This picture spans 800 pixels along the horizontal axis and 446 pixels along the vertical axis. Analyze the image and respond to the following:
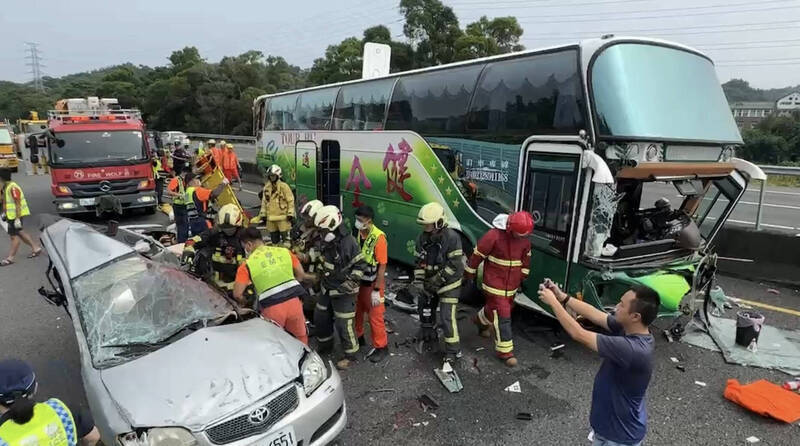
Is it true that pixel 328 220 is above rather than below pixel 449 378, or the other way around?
above

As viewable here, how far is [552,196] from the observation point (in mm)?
5207

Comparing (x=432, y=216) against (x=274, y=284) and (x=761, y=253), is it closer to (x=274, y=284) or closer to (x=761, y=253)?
(x=274, y=284)

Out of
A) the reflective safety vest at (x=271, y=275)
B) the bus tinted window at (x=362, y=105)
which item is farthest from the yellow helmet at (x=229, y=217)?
the bus tinted window at (x=362, y=105)

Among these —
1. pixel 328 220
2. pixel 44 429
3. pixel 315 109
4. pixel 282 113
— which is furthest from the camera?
pixel 282 113

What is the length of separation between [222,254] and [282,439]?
8.66ft

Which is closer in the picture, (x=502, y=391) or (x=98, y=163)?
(x=502, y=391)

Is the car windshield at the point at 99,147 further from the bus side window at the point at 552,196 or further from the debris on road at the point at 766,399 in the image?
the debris on road at the point at 766,399

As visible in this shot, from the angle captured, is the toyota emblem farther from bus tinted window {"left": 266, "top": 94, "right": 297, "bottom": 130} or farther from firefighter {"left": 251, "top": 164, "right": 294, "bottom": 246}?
bus tinted window {"left": 266, "top": 94, "right": 297, "bottom": 130}

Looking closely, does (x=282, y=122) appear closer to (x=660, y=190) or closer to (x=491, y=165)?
(x=491, y=165)

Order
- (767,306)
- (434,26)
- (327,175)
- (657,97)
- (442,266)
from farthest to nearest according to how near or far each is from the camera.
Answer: (434,26) → (327,175) → (767,306) → (442,266) → (657,97)

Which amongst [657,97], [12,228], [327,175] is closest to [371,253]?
[657,97]

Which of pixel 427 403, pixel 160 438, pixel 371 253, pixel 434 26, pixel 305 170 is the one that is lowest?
pixel 427 403

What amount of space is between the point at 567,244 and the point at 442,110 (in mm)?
2812

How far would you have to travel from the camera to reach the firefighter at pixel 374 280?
196 inches
